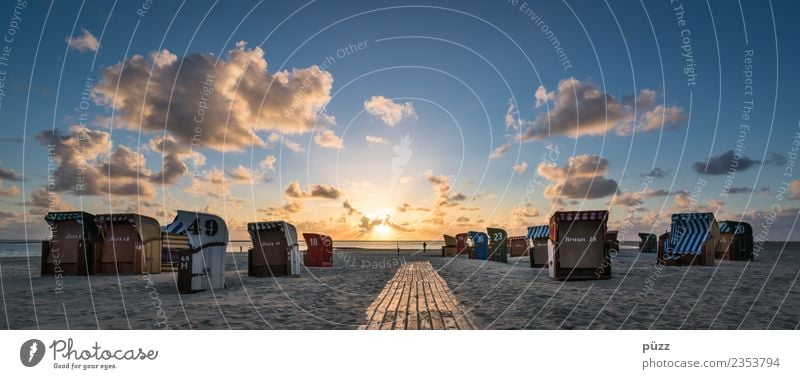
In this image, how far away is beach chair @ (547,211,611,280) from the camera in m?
17.8

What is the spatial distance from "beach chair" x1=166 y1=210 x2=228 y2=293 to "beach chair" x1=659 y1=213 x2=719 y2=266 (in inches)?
1005

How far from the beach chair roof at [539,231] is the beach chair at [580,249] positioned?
7941 mm

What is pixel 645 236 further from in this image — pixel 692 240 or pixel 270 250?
pixel 270 250

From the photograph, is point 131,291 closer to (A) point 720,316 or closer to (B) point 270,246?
(B) point 270,246

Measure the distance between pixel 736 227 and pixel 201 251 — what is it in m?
38.1

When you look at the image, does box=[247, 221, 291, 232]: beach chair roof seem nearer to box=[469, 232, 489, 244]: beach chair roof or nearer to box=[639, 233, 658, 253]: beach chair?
box=[469, 232, 489, 244]: beach chair roof

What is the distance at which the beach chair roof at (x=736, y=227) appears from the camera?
3394 centimetres

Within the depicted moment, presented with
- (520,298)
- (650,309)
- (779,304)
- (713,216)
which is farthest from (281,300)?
(713,216)

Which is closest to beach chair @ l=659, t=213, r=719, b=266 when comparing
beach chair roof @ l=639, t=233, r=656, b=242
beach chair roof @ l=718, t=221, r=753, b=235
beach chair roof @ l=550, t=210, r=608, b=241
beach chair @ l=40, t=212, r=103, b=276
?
beach chair roof @ l=718, t=221, r=753, b=235

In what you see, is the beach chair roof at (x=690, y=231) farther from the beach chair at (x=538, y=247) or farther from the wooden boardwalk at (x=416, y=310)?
the wooden boardwalk at (x=416, y=310)

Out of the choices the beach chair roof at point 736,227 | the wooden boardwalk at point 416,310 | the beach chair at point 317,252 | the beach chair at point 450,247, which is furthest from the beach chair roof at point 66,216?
the beach chair roof at point 736,227

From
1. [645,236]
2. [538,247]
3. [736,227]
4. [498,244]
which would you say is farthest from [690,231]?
[645,236]

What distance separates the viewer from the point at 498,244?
34.5m
